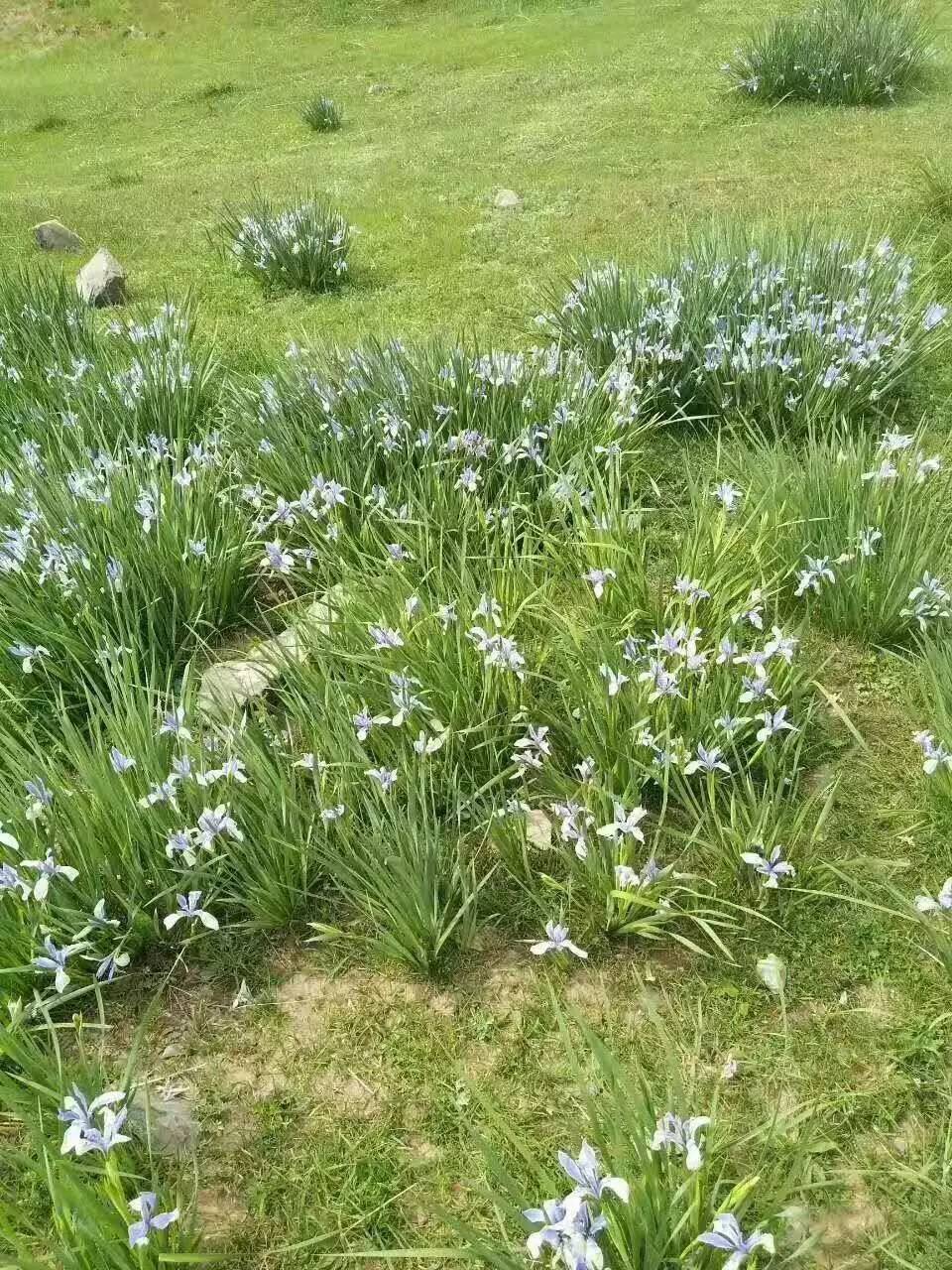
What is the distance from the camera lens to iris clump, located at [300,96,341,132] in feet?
41.3

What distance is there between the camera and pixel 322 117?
496 inches

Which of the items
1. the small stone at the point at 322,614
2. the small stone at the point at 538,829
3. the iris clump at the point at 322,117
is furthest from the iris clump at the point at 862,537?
the iris clump at the point at 322,117

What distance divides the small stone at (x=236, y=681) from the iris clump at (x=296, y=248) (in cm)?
482

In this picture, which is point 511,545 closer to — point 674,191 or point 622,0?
point 674,191

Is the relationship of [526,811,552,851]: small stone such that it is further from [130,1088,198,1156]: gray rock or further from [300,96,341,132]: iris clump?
[300,96,341,132]: iris clump

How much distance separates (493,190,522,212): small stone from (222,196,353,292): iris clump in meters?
1.81

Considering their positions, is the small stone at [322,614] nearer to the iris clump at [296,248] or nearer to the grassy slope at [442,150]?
the grassy slope at [442,150]

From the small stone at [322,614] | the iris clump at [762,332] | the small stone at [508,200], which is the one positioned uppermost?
the small stone at [508,200]

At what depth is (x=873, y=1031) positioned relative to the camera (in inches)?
87.9

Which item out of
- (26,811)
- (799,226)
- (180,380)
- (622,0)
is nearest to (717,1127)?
(26,811)

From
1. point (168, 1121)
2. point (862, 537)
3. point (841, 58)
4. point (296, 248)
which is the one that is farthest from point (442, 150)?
point (168, 1121)

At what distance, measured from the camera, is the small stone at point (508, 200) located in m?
8.65

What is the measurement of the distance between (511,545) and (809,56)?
9539 millimetres

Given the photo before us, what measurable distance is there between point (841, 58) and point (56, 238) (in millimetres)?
8161
